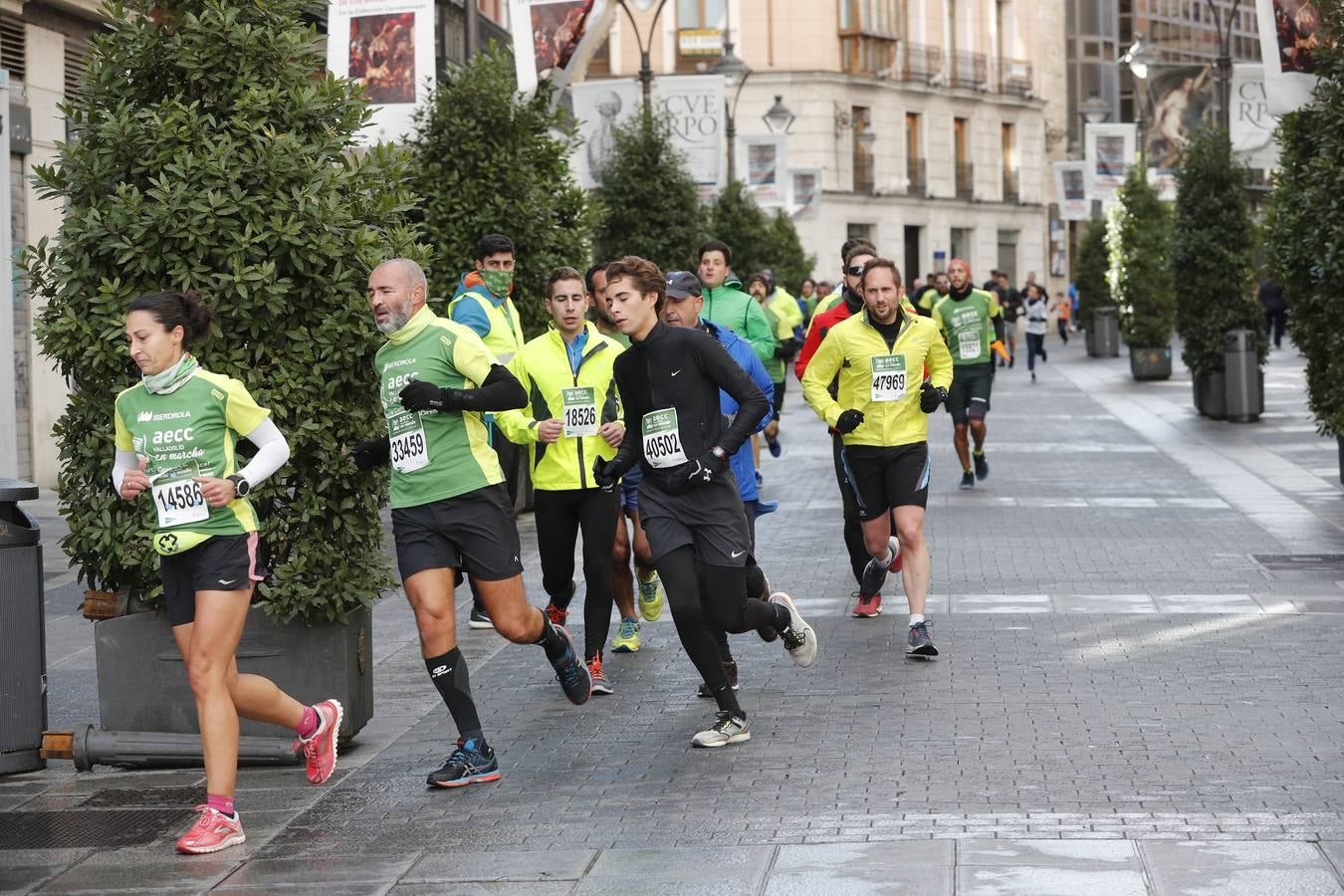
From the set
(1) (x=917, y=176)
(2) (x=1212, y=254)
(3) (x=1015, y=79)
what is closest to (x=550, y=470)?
(2) (x=1212, y=254)

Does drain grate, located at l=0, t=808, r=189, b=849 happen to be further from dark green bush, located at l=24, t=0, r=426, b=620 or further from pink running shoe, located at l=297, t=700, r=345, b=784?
dark green bush, located at l=24, t=0, r=426, b=620

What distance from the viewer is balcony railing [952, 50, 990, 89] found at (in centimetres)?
7031

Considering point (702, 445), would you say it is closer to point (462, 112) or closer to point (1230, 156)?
point (462, 112)

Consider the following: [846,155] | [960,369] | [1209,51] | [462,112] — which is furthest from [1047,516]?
[1209,51]

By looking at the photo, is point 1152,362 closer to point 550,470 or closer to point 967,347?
point 967,347

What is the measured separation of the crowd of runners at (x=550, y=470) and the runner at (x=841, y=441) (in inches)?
1.1

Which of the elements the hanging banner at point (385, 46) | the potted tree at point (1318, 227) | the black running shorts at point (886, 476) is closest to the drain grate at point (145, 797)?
the black running shorts at point (886, 476)

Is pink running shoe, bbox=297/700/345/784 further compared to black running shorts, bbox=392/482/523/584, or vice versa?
black running shorts, bbox=392/482/523/584

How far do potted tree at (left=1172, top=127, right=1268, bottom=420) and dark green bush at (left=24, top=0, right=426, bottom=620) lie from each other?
1970 cm

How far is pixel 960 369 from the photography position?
17.9 meters

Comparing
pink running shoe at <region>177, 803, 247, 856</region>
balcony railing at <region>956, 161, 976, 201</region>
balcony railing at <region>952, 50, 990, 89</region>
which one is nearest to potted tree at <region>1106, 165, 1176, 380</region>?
pink running shoe at <region>177, 803, 247, 856</region>

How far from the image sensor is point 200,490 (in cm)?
655

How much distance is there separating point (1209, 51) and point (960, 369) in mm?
91040

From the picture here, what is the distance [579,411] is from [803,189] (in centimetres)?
4005
